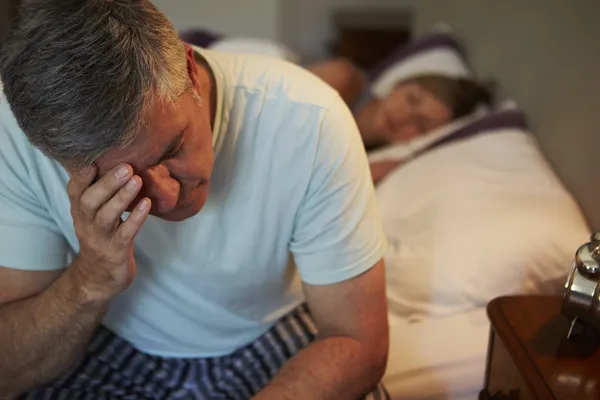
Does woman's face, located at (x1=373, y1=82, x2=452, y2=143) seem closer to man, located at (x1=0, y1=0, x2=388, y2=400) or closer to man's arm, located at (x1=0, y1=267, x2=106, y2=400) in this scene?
man, located at (x1=0, y1=0, x2=388, y2=400)

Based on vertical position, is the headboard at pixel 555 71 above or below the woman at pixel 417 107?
above

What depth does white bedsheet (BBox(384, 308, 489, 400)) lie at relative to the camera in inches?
44.1

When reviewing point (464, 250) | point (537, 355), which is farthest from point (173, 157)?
point (464, 250)

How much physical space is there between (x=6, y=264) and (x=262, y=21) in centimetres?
261

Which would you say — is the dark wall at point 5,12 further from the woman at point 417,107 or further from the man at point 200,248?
the man at point 200,248

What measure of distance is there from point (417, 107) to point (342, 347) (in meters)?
1.24

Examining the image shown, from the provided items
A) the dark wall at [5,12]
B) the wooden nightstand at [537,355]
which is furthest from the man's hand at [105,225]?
the dark wall at [5,12]

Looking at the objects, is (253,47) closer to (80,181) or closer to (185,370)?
(185,370)

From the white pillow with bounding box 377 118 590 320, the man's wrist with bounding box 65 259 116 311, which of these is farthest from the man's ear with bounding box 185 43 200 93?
the white pillow with bounding box 377 118 590 320

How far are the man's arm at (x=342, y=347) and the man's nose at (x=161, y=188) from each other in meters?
0.28

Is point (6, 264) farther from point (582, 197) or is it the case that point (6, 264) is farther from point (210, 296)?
point (582, 197)

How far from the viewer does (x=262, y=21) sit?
333 centimetres

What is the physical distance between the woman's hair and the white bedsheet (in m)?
0.93

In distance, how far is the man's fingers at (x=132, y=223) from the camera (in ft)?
2.61
